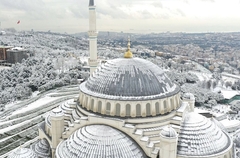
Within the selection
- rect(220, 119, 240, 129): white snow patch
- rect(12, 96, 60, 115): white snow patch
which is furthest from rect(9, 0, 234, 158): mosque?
rect(12, 96, 60, 115): white snow patch

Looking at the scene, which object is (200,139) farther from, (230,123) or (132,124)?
(230,123)

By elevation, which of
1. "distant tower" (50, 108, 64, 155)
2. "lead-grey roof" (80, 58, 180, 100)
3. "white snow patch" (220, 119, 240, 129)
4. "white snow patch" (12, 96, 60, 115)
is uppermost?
"lead-grey roof" (80, 58, 180, 100)

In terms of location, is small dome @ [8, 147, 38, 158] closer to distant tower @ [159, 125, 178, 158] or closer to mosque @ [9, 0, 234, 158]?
Result: mosque @ [9, 0, 234, 158]

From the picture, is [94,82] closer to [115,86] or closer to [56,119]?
[115,86]

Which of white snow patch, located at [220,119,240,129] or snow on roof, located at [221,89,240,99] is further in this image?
snow on roof, located at [221,89,240,99]

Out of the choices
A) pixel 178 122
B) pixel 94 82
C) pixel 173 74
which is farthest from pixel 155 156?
pixel 173 74

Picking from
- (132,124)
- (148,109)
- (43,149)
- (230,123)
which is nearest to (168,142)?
(132,124)

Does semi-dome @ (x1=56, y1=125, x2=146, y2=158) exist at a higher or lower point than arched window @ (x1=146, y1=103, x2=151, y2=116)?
lower
